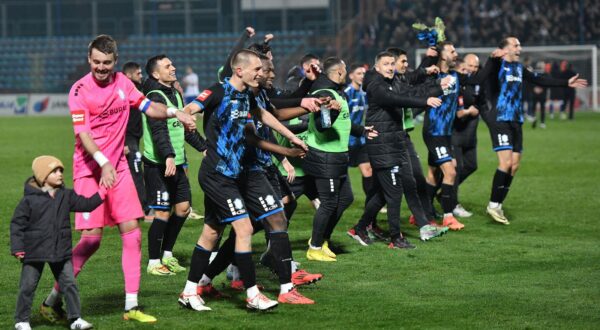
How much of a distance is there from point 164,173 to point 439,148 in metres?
4.56

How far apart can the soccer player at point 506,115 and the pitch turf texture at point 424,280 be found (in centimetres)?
48

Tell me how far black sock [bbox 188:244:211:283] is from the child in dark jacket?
44.4 inches

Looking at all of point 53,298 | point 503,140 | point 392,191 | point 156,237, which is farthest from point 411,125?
point 53,298

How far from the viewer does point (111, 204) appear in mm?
8102

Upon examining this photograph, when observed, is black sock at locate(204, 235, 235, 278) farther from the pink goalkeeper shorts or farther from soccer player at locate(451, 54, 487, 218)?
soccer player at locate(451, 54, 487, 218)

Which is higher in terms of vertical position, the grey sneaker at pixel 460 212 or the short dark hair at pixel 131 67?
the short dark hair at pixel 131 67

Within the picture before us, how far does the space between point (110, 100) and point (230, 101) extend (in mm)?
980

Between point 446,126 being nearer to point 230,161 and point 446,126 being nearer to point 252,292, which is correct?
point 230,161

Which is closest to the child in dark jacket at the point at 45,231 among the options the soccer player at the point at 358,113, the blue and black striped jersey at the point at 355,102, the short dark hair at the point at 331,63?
the short dark hair at the point at 331,63

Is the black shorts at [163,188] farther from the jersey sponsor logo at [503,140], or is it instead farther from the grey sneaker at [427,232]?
the jersey sponsor logo at [503,140]

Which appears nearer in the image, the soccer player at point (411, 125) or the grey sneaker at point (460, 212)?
the soccer player at point (411, 125)

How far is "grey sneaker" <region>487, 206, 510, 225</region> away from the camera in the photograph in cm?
1408

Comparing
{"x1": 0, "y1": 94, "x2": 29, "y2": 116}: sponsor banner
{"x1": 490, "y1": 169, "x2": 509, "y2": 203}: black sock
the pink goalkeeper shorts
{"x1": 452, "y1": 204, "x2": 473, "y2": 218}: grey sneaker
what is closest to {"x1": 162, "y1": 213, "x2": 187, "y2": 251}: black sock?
the pink goalkeeper shorts

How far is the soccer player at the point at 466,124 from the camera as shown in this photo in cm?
1492
